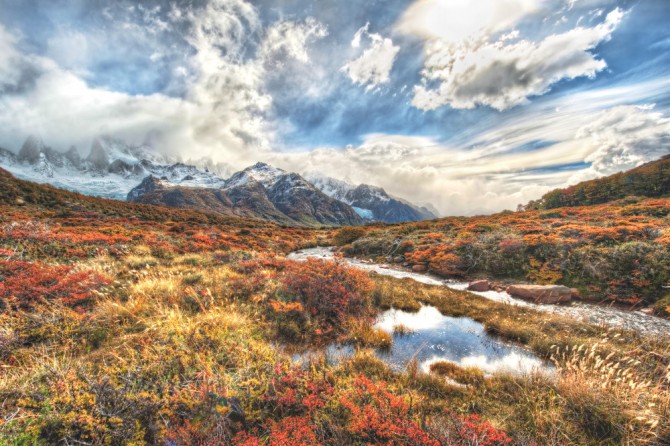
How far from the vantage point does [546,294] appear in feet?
36.3

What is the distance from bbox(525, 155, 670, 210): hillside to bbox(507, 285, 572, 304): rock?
57690mm

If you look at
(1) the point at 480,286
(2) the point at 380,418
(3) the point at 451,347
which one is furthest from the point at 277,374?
(1) the point at 480,286

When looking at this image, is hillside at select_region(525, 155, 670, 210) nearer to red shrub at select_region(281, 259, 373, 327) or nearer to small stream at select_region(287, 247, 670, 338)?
small stream at select_region(287, 247, 670, 338)

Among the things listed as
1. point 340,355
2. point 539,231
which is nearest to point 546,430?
point 340,355

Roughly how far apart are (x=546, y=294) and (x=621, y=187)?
6451 cm

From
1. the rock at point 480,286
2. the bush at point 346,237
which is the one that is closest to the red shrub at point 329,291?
the rock at point 480,286

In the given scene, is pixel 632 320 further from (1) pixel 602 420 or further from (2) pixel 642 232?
(2) pixel 642 232

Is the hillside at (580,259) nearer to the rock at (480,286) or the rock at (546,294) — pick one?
the rock at (546,294)

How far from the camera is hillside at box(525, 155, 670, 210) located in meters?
46.4

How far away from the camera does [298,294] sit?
8.45 m

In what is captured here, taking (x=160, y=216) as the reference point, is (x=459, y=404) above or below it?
below

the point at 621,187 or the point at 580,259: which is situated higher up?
the point at 621,187

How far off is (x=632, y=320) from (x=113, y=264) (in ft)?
66.1

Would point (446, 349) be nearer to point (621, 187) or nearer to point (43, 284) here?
point (43, 284)
